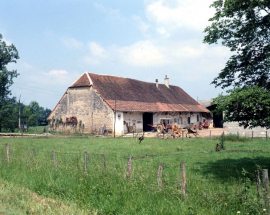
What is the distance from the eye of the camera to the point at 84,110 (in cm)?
3891

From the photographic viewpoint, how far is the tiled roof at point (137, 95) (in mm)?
38969

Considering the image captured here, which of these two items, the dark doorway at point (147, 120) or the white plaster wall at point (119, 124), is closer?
the white plaster wall at point (119, 124)

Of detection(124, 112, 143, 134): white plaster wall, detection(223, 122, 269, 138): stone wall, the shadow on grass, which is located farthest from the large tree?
detection(124, 112, 143, 134): white plaster wall

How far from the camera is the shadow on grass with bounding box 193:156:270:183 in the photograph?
11.9 m

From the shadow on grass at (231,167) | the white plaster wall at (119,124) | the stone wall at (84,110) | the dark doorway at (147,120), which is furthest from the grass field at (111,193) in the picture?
the dark doorway at (147,120)

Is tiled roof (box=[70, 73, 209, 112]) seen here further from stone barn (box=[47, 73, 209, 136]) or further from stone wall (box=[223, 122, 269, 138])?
stone wall (box=[223, 122, 269, 138])

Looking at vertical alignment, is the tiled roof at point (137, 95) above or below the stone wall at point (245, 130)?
above

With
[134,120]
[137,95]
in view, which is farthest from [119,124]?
[137,95]

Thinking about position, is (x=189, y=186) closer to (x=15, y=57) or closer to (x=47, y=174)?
(x=47, y=174)

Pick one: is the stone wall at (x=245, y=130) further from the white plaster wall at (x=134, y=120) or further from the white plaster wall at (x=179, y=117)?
the white plaster wall at (x=179, y=117)

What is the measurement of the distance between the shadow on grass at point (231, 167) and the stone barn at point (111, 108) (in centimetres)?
2011

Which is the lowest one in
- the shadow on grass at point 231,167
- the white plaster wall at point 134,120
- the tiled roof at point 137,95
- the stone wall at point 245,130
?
the shadow on grass at point 231,167

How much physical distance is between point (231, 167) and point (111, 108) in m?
23.6

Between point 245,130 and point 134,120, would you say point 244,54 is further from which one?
point 134,120
